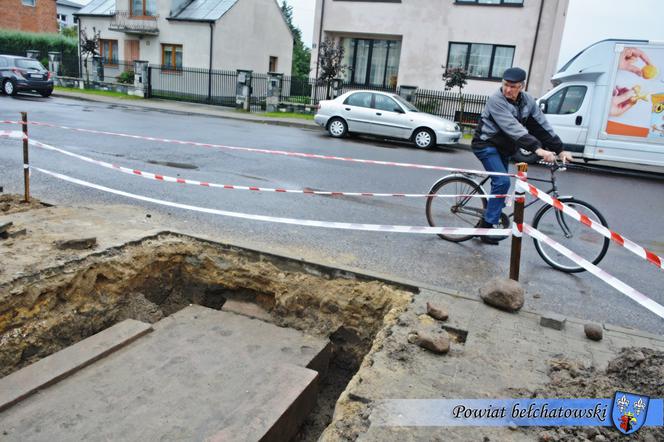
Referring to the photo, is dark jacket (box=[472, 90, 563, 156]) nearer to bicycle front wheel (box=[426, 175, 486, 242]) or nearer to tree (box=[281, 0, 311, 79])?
bicycle front wheel (box=[426, 175, 486, 242])

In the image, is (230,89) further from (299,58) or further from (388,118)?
(299,58)

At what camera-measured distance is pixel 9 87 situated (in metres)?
22.8

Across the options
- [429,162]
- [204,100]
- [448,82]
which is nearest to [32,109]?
[204,100]

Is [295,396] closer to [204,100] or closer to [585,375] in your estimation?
[585,375]

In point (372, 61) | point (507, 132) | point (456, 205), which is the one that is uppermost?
point (372, 61)

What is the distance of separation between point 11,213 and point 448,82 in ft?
62.9

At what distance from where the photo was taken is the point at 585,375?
9.87 ft

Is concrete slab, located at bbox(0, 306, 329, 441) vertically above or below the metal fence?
below

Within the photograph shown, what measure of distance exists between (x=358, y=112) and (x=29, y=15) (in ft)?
140

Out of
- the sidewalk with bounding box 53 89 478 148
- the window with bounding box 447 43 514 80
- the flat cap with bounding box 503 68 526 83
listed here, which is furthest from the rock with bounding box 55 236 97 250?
the window with bounding box 447 43 514 80

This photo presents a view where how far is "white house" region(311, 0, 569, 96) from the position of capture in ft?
75.9

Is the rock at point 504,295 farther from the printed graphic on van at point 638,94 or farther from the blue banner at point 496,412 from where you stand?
the printed graphic on van at point 638,94

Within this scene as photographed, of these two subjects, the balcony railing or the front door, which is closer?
the balcony railing

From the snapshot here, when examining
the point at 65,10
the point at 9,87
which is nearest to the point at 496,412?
the point at 9,87
